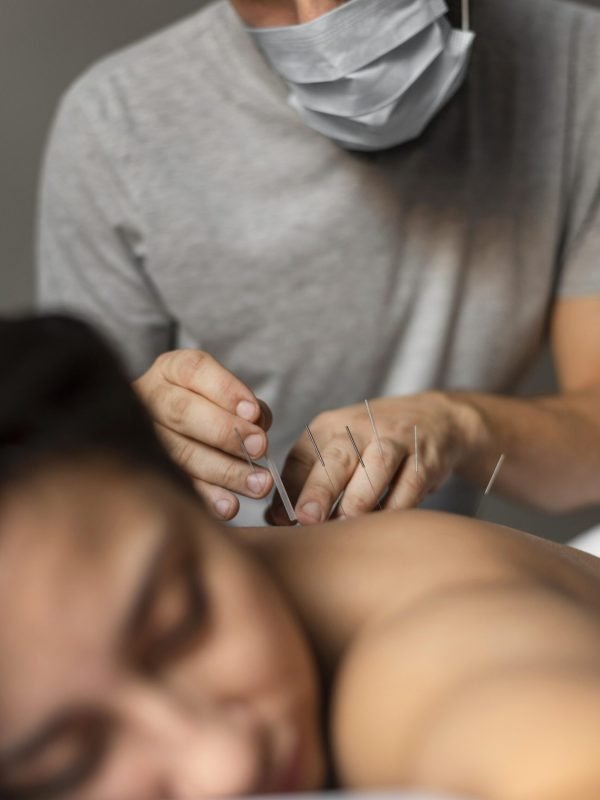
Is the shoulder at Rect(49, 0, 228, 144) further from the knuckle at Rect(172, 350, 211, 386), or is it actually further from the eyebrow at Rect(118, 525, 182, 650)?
the eyebrow at Rect(118, 525, 182, 650)

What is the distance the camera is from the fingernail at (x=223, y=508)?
0.67m

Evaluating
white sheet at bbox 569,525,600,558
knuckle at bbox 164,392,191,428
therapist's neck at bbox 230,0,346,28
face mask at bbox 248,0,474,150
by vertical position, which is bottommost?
white sheet at bbox 569,525,600,558

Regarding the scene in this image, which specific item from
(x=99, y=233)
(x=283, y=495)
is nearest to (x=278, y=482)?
(x=283, y=495)

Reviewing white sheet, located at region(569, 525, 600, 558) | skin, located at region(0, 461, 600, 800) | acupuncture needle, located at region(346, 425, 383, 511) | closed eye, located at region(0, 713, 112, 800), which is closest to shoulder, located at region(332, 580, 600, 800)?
skin, located at region(0, 461, 600, 800)

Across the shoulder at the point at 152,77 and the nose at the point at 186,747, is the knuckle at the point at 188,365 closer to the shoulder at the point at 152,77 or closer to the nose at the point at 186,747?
the nose at the point at 186,747

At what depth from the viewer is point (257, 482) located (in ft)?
2.23

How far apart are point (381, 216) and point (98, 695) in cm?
75

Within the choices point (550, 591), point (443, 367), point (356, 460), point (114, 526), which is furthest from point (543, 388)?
point (114, 526)

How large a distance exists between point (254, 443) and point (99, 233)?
52 centimetres

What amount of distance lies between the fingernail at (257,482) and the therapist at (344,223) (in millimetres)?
339

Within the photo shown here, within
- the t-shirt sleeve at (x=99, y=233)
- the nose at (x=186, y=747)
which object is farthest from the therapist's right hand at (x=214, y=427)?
the t-shirt sleeve at (x=99, y=233)

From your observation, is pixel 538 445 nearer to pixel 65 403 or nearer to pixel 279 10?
pixel 279 10

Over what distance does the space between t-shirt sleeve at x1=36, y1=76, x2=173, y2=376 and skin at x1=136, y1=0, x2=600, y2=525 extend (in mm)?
247

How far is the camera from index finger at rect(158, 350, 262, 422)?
2.27 feet
